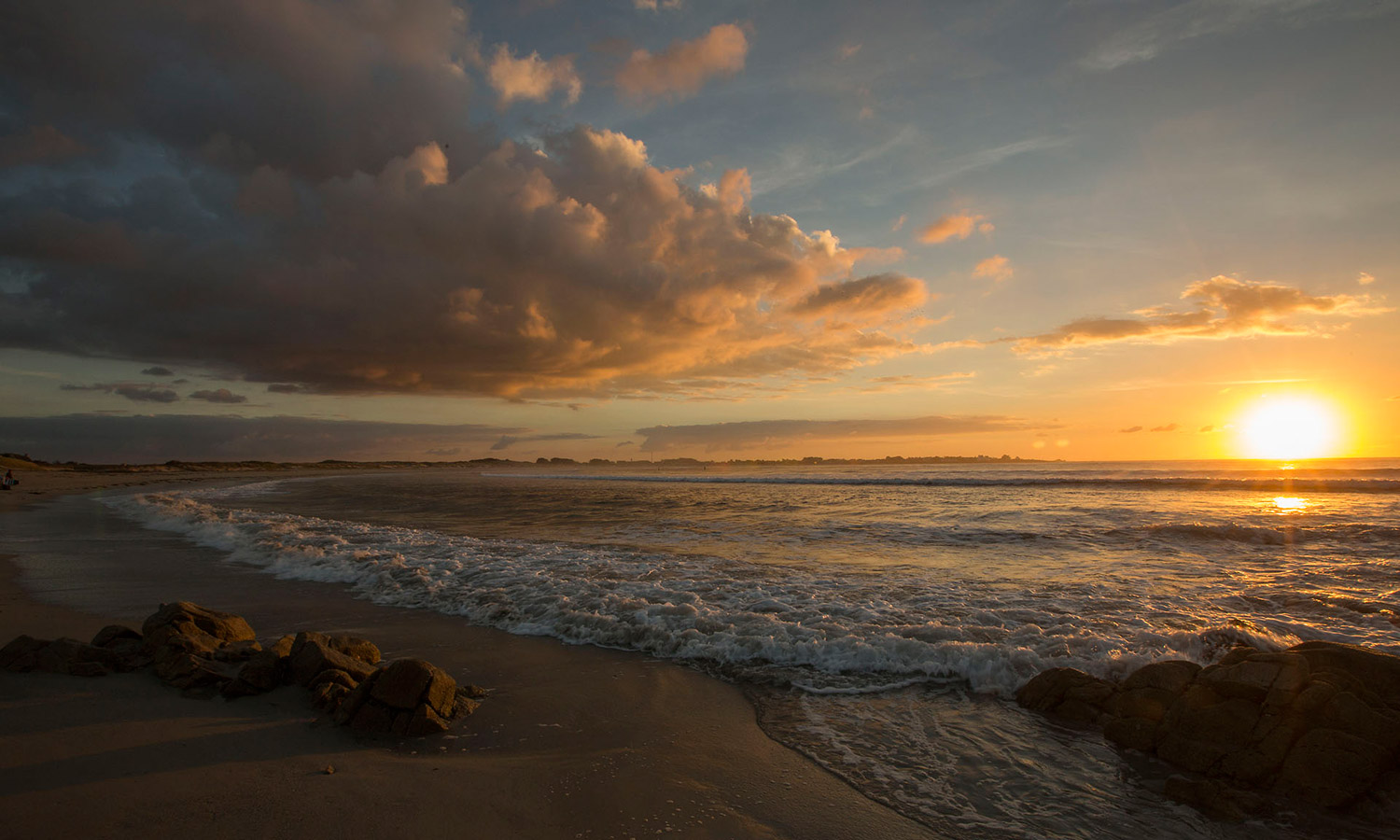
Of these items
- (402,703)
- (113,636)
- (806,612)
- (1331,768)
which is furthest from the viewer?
(806,612)

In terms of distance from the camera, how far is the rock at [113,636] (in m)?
7.27

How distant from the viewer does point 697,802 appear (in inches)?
184

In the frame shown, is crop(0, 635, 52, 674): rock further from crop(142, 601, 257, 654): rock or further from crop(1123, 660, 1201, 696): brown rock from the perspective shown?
crop(1123, 660, 1201, 696): brown rock

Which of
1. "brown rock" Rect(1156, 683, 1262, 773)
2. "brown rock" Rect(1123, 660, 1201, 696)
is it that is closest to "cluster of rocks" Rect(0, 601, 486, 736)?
"brown rock" Rect(1156, 683, 1262, 773)

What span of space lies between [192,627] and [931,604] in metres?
10.5

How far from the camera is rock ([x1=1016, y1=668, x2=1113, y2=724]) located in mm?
6340

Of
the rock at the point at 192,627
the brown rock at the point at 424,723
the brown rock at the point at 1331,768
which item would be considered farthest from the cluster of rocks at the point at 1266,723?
the rock at the point at 192,627

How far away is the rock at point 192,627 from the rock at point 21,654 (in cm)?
89

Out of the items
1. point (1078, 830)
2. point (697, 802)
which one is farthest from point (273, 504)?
point (1078, 830)

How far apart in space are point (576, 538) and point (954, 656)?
1275cm

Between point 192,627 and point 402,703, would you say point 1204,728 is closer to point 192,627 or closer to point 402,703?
point 402,703

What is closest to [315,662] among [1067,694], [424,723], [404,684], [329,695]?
[329,695]

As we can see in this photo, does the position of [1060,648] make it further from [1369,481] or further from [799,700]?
[1369,481]

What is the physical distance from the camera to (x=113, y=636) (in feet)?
24.1
